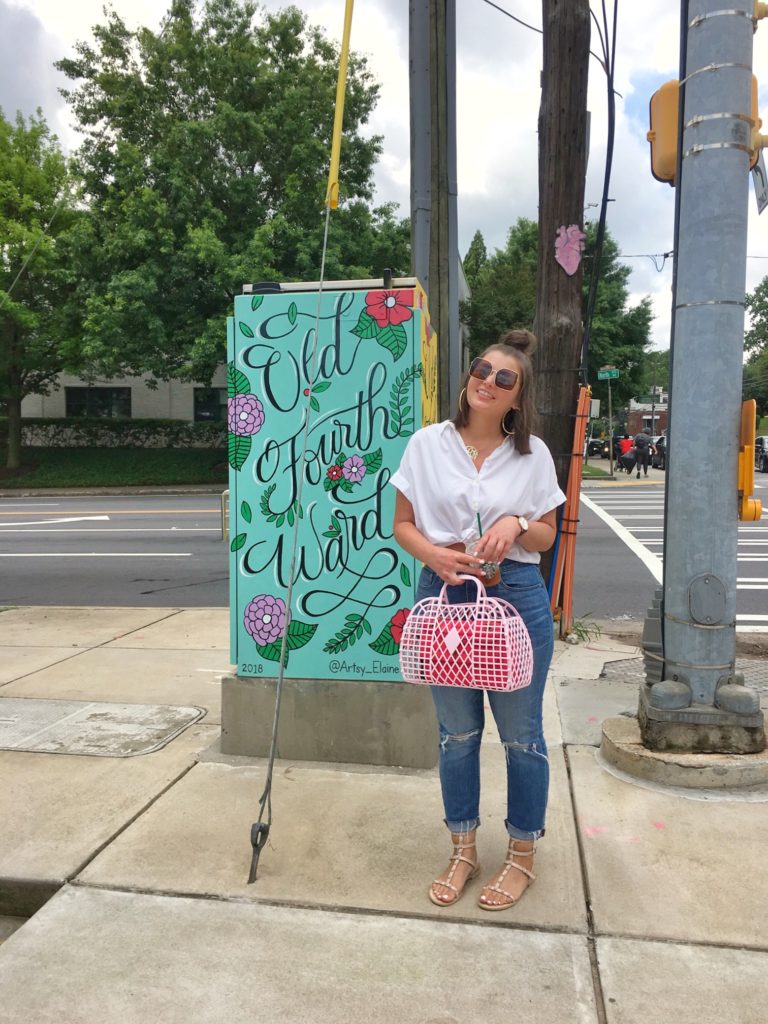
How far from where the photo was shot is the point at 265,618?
3830mm

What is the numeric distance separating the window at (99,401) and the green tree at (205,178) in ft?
27.5

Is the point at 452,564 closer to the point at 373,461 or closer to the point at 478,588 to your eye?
the point at 478,588

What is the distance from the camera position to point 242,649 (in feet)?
12.7

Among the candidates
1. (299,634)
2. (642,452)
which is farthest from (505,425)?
(642,452)

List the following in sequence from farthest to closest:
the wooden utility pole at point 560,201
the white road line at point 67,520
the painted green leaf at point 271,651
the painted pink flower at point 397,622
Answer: the white road line at point 67,520
the wooden utility pole at point 560,201
the painted green leaf at point 271,651
the painted pink flower at point 397,622

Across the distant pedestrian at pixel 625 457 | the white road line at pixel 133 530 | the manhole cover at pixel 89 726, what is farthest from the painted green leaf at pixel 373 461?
the distant pedestrian at pixel 625 457

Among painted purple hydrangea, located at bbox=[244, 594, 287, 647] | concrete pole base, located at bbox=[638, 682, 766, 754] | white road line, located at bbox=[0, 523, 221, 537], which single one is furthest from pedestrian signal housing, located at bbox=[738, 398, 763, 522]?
Result: white road line, located at bbox=[0, 523, 221, 537]

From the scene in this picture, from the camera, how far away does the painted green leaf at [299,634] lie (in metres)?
3.81

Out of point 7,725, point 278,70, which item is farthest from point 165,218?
point 7,725

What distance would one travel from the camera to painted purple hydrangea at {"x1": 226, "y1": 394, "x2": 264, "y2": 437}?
376 cm

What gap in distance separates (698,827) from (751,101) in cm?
304

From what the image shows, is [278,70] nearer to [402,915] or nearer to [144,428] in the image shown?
[144,428]

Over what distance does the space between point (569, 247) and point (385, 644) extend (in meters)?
3.76

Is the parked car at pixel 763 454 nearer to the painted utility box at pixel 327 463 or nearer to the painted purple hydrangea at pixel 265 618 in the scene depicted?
the painted utility box at pixel 327 463
